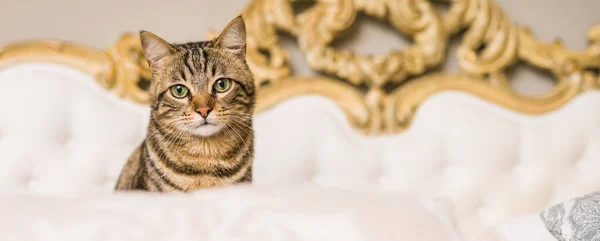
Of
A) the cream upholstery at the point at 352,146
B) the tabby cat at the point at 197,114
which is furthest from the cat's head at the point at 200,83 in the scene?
the cream upholstery at the point at 352,146

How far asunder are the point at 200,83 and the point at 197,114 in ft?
0.20

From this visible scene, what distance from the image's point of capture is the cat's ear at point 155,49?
2.61 ft

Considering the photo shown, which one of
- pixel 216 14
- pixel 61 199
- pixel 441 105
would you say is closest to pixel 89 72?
pixel 216 14

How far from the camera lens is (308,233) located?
0.73m

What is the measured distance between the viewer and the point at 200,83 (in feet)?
2.67

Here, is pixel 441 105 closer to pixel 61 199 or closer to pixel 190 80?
pixel 190 80

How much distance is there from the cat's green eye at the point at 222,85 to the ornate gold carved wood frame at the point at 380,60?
50 cm

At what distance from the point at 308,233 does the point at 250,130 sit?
0.24m

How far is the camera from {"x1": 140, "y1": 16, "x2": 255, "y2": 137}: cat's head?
2.62 ft

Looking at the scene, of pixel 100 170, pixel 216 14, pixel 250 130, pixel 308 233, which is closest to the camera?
pixel 308 233

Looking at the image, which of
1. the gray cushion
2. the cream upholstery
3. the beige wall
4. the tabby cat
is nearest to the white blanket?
the tabby cat

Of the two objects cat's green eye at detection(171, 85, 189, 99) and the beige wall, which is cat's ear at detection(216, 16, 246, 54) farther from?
the beige wall

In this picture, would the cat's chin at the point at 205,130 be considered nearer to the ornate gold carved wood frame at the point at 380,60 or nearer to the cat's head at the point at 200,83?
the cat's head at the point at 200,83

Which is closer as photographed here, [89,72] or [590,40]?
[89,72]
